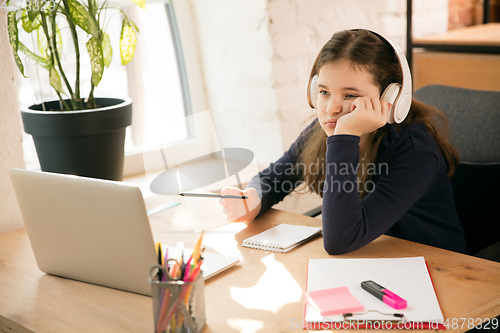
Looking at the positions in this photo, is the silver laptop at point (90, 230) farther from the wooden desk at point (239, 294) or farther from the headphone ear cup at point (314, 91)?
the headphone ear cup at point (314, 91)

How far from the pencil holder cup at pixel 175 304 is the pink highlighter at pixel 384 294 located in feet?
0.96

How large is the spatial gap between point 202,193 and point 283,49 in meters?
0.82

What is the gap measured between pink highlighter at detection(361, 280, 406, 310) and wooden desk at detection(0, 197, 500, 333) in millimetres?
70

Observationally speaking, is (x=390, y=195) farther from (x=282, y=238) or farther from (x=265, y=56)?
(x=265, y=56)

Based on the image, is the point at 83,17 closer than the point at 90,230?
No

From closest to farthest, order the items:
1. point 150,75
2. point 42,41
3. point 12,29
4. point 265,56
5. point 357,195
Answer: point 357,195
point 12,29
point 42,41
point 265,56
point 150,75

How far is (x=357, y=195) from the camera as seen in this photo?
1051 mm

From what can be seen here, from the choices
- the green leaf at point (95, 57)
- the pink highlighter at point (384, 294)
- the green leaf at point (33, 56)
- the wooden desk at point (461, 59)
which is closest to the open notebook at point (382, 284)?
the pink highlighter at point (384, 294)

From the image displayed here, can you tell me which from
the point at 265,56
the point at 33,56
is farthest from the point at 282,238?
the point at 265,56

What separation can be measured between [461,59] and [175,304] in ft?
5.95

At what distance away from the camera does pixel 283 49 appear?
1803 mm

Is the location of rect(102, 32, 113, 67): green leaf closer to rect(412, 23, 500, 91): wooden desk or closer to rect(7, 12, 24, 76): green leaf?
rect(7, 12, 24, 76): green leaf

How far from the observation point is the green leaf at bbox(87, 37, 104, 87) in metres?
1.27

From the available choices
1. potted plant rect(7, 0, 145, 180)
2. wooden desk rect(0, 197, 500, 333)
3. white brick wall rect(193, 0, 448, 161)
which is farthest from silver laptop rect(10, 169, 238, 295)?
white brick wall rect(193, 0, 448, 161)
